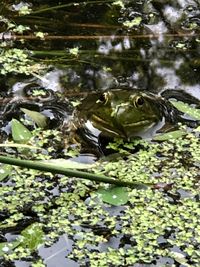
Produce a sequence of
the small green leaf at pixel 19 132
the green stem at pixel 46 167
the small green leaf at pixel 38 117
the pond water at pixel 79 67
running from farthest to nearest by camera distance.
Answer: the small green leaf at pixel 38 117, the small green leaf at pixel 19 132, the pond water at pixel 79 67, the green stem at pixel 46 167

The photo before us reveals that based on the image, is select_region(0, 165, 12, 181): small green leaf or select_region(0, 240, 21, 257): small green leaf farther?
select_region(0, 165, 12, 181): small green leaf

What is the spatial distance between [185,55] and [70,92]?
0.61m

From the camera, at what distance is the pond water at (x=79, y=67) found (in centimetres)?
176

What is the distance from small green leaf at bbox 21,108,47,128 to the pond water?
0.09 feet

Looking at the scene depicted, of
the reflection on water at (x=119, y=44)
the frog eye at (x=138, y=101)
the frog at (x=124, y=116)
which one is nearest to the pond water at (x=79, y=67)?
the reflection on water at (x=119, y=44)

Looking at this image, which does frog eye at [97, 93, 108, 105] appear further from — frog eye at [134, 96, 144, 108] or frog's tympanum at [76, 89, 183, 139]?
frog eye at [134, 96, 144, 108]

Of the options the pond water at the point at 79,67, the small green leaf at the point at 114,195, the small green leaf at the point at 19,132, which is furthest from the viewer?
the small green leaf at the point at 19,132

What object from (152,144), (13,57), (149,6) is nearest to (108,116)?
(152,144)

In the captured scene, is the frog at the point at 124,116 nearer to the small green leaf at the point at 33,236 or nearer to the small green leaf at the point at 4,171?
the small green leaf at the point at 4,171

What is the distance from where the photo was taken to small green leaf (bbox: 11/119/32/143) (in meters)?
2.14

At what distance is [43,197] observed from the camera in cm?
190

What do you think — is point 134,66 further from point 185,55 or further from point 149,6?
point 149,6

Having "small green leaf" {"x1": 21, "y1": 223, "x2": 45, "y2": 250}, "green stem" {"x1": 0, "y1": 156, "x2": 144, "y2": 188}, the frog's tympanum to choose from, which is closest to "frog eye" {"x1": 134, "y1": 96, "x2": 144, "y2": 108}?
the frog's tympanum

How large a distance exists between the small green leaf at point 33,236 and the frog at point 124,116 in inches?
21.2
